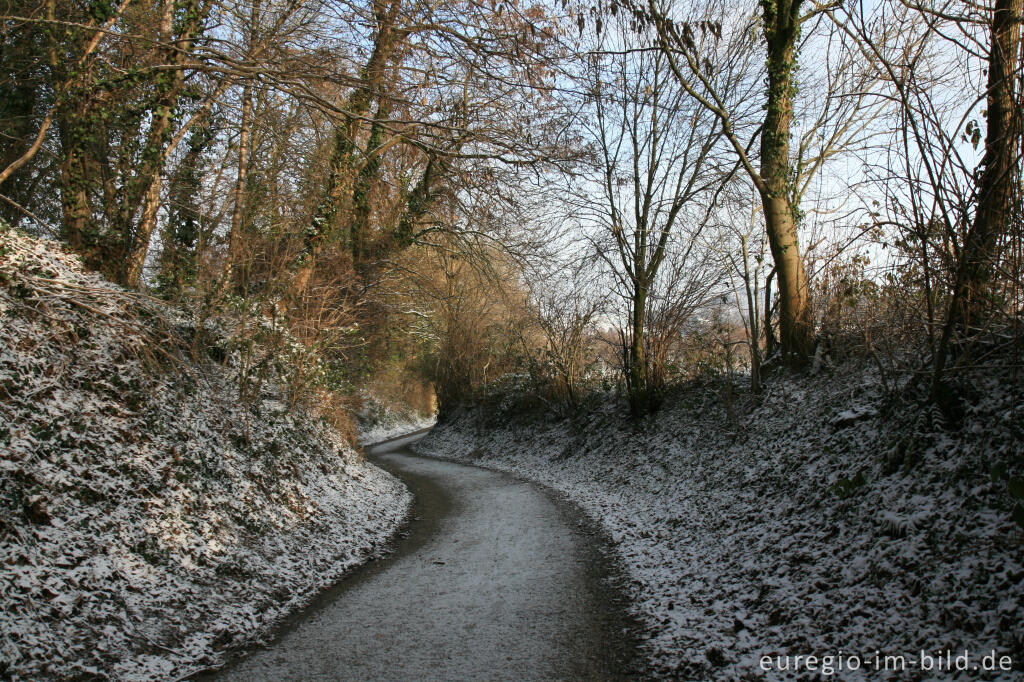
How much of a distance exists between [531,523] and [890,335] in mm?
5856

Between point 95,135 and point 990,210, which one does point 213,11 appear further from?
point 990,210

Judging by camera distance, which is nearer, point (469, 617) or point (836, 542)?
point (836, 542)

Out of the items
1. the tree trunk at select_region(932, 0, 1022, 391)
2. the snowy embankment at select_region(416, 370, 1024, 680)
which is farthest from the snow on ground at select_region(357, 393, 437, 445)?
the tree trunk at select_region(932, 0, 1022, 391)

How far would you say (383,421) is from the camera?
3659cm

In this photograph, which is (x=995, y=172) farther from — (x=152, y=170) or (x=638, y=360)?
(x=152, y=170)

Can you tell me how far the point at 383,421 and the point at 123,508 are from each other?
104 ft

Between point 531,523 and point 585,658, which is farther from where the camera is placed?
point 531,523

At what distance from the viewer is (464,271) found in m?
22.4

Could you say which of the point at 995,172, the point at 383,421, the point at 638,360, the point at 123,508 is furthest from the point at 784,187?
the point at 383,421

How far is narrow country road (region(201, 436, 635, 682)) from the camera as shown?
4.41 meters

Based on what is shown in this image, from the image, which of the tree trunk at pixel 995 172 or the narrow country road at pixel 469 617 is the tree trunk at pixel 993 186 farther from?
the narrow country road at pixel 469 617

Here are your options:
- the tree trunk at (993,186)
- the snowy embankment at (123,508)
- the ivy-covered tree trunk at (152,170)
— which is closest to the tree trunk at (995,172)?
the tree trunk at (993,186)

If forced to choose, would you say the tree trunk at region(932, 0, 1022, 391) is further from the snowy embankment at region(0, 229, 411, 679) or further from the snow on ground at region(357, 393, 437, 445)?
the snow on ground at region(357, 393, 437, 445)

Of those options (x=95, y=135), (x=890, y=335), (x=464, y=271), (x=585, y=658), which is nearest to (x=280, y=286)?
(x=95, y=135)
